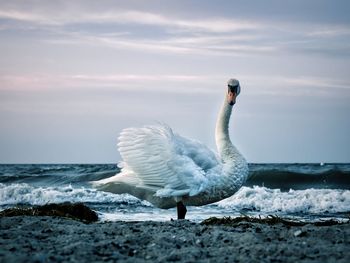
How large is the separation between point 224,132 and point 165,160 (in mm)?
1686

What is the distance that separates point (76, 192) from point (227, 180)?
45.8ft

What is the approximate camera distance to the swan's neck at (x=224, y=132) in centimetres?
971

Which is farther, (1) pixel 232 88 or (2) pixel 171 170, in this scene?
(1) pixel 232 88

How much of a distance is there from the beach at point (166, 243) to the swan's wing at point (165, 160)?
1.65m

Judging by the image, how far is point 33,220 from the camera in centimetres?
714

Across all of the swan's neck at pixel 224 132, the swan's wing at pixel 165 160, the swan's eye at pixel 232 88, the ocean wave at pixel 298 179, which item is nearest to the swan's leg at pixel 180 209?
the swan's wing at pixel 165 160

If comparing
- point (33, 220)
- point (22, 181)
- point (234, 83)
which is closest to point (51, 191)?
point (22, 181)

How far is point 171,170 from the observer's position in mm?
8766

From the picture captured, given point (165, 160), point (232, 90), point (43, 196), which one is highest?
point (232, 90)

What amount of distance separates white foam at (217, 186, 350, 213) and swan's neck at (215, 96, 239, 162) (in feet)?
21.6

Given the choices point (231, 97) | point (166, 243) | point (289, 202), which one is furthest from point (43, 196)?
point (166, 243)

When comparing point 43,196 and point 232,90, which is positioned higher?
point 232,90

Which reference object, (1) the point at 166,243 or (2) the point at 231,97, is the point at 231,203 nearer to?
(2) the point at 231,97

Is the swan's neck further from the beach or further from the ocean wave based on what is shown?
the ocean wave
